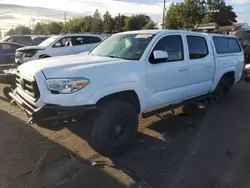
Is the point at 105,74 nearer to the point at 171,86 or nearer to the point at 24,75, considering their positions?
the point at 24,75

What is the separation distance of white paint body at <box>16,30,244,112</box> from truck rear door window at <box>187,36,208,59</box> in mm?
119

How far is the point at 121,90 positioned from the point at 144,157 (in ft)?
3.57

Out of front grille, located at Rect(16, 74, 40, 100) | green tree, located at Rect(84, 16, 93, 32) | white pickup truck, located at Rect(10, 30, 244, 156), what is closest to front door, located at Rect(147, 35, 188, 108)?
white pickup truck, located at Rect(10, 30, 244, 156)

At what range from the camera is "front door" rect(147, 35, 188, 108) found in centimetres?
486

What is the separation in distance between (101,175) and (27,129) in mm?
2284

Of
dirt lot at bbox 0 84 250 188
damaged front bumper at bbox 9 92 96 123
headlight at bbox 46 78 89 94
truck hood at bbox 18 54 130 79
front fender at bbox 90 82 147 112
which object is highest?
truck hood at bbox 18 54 130 79

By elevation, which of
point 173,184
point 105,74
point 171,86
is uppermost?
point 105,74

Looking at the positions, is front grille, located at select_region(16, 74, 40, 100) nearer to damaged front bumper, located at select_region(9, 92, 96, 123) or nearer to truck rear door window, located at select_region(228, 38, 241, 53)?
damaged front bumper, located at select_region(9, 92, 96, 123)

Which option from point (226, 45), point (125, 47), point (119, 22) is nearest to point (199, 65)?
point (125, 47)

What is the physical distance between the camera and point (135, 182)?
145 inches

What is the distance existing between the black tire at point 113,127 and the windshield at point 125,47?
2.99 feet

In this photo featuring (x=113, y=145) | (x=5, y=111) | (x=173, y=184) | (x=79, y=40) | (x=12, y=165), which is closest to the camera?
(x=173, y=184)

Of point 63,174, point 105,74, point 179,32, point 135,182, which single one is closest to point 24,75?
point 105,74

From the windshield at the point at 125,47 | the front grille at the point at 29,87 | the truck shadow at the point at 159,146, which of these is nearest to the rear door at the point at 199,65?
the truck shadow at the point at 159,146
